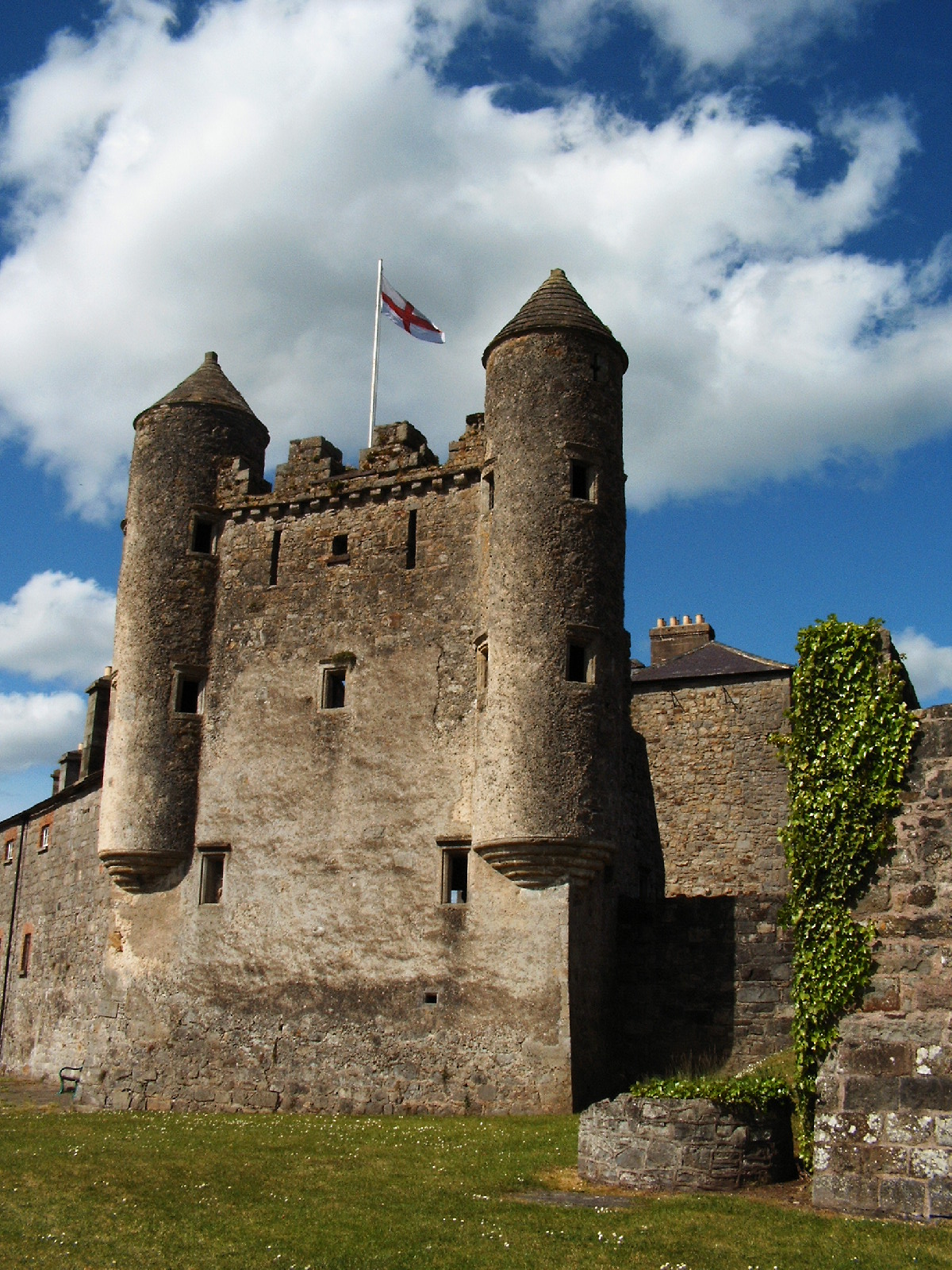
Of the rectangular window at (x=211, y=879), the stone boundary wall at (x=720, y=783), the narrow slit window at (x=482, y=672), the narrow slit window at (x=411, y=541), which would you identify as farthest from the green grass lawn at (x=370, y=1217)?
the stone boundary wall at (x=720, y=783)

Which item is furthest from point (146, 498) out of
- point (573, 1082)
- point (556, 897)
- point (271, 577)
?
point (573, 1082)

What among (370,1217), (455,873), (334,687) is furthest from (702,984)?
(370,1217)

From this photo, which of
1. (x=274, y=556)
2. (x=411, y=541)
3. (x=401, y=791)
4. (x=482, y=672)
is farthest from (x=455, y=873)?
(x=274, y=556)

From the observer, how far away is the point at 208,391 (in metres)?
24.2

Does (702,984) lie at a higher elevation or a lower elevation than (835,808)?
lower

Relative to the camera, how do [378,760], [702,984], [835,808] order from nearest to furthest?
[835,808] → [702,984] → [378,760]

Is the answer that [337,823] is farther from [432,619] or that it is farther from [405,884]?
[432,619]

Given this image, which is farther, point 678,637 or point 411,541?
point 678,637

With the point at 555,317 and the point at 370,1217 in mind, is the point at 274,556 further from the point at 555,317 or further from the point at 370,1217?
the point at 370,1217

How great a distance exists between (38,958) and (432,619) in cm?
1473

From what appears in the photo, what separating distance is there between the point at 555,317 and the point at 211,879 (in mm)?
11634

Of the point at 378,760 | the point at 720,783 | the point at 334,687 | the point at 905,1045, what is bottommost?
the point at 905,1045

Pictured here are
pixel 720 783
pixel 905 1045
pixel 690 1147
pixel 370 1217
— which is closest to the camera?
pixel 905 1045

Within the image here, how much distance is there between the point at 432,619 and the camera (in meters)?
20.8
